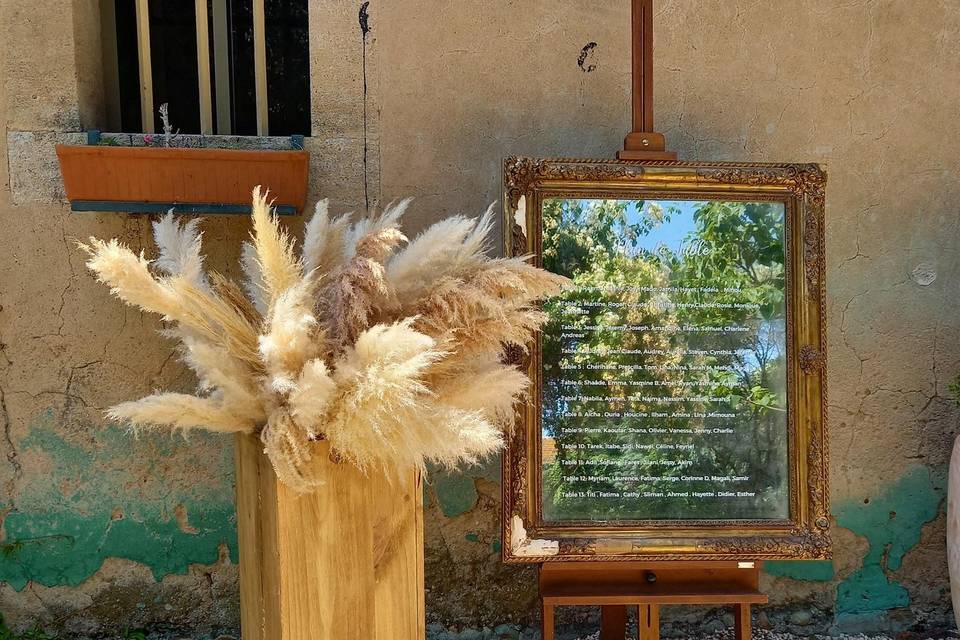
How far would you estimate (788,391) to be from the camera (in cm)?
209

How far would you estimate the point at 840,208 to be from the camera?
8.55 feet

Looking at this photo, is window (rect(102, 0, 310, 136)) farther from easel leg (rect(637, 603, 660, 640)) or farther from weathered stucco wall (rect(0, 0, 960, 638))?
easel leg (rect(637, 603, 660, 640))

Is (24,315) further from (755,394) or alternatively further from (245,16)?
(755,394)

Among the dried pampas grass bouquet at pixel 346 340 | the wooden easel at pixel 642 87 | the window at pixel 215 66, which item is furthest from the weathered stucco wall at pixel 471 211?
the dried pampas grass bouquet at pixel 346 340

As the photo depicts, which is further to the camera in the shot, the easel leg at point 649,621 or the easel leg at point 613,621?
the easel leg at point 613,621

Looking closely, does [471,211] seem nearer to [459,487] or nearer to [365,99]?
[365,99]

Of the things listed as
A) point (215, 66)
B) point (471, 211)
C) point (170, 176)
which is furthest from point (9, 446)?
point (471, 211)

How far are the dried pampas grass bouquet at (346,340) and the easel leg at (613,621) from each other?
40.2 inches

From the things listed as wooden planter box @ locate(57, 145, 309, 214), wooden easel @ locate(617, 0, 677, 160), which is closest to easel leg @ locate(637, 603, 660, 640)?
wooden easel @ locate(617, 0, 677, 160)

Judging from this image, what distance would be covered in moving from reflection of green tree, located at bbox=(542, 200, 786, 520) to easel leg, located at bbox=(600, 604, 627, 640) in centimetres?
40

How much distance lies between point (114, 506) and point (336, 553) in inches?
54.7

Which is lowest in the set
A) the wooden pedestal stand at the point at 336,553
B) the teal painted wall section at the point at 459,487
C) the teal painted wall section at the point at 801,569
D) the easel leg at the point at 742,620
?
the teal painted wall section at the point at 801,569

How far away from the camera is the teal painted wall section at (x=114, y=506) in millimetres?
2473

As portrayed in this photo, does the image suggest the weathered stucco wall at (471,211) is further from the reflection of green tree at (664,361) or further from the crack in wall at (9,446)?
the reflection of green tree at (664,361)
